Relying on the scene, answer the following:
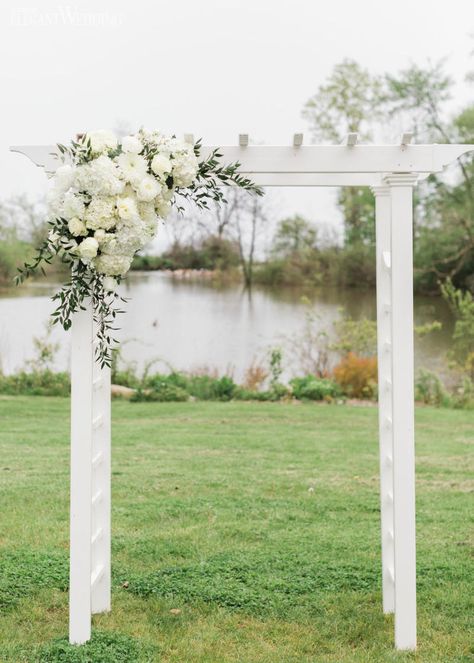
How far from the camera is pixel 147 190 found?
256cm

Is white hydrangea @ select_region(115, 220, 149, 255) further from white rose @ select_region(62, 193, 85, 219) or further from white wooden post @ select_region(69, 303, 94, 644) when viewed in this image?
white wooden post @ select_region(69, 303, 94, 644)

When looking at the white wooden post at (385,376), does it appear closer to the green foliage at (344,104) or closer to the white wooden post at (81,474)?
the white wooden post at (81,474)

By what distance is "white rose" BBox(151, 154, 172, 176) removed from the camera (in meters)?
2.60

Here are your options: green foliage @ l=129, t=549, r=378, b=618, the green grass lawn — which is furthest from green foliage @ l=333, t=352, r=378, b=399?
green foliage @ l=129, t=549, r=378, b=618

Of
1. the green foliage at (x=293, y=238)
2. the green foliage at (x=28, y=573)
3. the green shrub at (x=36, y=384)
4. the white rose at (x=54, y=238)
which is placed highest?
the green foliage at (x=293, y=238)

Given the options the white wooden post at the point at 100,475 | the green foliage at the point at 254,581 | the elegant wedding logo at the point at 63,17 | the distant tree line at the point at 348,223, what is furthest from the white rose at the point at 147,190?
the elegant wedding logo at the point at 63,17

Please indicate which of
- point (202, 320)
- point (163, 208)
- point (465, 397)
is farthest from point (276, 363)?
point (163, 208)

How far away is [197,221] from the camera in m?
14.5

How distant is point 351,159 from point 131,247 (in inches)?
34.2

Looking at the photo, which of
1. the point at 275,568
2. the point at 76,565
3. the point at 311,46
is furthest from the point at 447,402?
the point at 311,46

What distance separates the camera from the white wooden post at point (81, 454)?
2734 mm

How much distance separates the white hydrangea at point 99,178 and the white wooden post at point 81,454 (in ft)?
1.36

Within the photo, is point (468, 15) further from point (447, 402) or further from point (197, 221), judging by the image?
point (447, 402)

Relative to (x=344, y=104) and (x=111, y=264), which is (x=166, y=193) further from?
(x=344, y=104)
